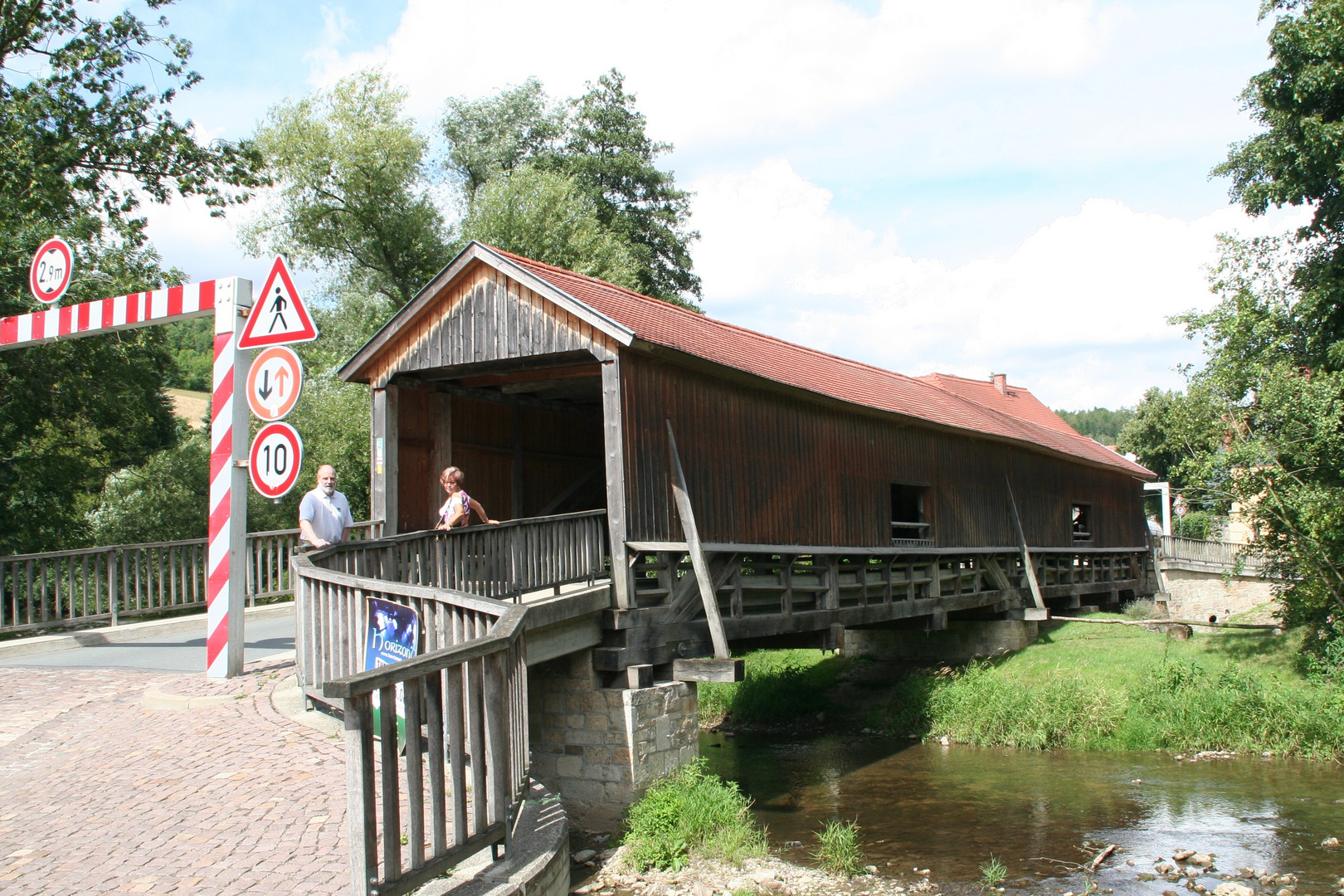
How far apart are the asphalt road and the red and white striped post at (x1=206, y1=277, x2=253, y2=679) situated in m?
1.06

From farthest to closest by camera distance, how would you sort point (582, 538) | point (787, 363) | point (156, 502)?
1. point (156, 502)
2. point (787, 363)
3. point (582, 538)

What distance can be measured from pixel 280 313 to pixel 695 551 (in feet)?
15.2

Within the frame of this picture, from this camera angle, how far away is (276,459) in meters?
8.56

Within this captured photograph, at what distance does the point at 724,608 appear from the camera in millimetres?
12781

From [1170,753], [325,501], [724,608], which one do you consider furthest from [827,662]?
[325,501]

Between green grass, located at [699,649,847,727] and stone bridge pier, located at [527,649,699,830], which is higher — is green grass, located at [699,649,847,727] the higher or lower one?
the lower one

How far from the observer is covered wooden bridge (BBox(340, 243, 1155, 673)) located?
10.6 meters

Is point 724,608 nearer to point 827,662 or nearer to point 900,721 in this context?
point 900,721

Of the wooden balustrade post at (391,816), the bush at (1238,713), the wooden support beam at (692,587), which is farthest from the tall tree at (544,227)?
the wooden balustrade post at (391,816)

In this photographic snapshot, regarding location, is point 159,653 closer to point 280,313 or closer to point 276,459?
point 276,459

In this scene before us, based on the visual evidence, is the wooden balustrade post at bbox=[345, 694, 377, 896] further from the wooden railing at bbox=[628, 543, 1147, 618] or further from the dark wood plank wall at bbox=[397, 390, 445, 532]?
the dark wood plank wall at bbox=[397, 390, 445, 532]

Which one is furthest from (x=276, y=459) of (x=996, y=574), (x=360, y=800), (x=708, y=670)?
(x=996, y=574)

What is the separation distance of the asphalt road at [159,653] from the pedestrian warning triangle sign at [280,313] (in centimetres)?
346

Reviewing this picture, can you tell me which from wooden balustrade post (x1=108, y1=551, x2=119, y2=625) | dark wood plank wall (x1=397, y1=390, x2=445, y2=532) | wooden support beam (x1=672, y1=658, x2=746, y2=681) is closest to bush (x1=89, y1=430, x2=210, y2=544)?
wooden balustrade post (x1=108, y1=551, x2=119, y2=625)
